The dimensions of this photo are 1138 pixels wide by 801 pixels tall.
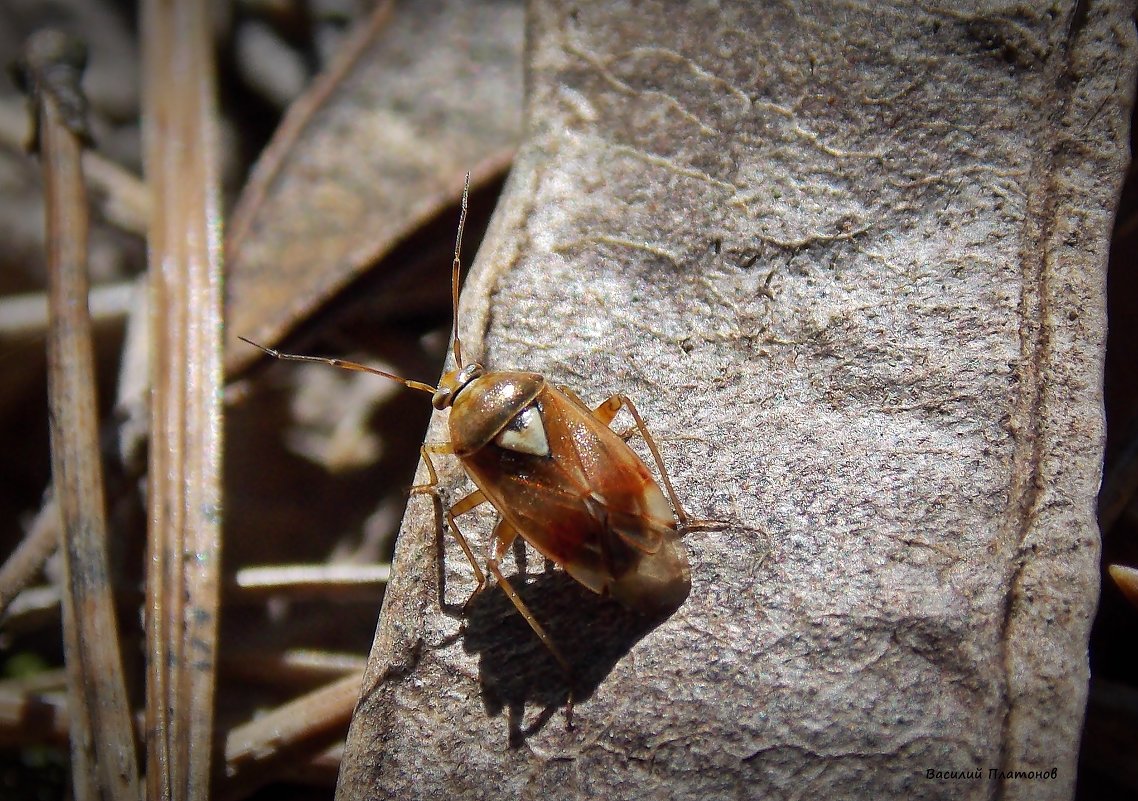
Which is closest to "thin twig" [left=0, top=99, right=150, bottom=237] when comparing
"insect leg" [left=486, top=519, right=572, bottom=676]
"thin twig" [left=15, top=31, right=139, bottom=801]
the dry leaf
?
"thin twig" [left=15, top=31, right=139, bottom=801]

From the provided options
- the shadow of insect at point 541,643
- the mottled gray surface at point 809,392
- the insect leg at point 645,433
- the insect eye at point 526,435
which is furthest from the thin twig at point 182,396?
the insect leg at point 645,433

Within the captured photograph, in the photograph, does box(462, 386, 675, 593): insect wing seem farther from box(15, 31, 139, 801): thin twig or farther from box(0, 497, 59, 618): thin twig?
box(0, 497, 59, 618): thin twig

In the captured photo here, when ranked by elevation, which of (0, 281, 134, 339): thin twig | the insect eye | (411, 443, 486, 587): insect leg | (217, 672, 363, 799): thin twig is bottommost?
(217, 672, 363, 799): thin twig

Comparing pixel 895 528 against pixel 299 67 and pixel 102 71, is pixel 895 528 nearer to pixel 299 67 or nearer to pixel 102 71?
pixel 299 67

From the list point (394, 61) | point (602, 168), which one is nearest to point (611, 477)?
point (602, 168)

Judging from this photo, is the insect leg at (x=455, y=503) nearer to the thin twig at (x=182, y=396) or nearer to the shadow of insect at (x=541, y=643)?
the shadow of insect at (x=541, y=643)

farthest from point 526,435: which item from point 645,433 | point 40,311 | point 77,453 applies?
point 40,311
